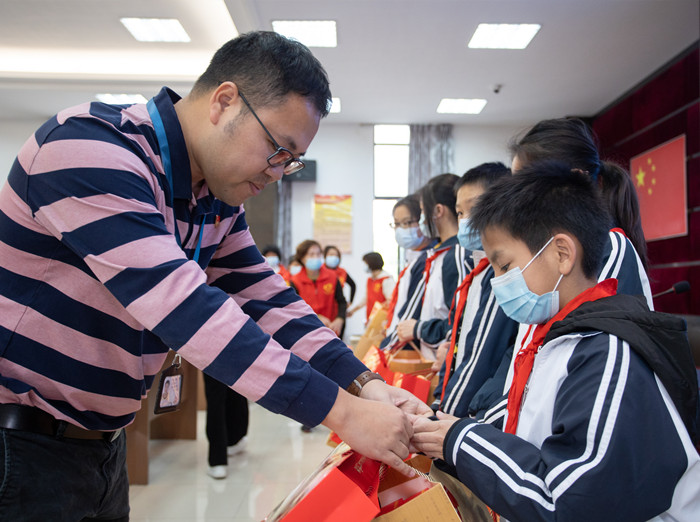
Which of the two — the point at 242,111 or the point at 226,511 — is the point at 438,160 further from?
the point at 242,111

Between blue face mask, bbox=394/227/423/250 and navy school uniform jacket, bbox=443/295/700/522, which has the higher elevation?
blue face mask, bbox=394/227/423/250

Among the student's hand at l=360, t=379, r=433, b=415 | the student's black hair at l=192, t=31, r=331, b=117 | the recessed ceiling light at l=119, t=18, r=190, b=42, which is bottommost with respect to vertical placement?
the student's hand at l=360, t=379, r=433, b=415

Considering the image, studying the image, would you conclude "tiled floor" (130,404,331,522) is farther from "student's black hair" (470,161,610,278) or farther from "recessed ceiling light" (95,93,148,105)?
"recessed ceiling light" (95,93,148,105)

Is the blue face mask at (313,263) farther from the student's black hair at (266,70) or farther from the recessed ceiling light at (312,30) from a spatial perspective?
the student's black hair at (266,70)

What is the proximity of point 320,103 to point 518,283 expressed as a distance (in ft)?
1.86

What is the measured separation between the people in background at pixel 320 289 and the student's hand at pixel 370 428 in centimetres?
419

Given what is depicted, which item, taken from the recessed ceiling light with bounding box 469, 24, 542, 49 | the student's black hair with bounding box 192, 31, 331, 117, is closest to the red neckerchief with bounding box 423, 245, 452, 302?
the student's black hair with bounding box 192, 31, 331, 117

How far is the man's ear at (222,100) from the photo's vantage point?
3.44ft

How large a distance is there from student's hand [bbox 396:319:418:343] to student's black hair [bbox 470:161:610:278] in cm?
121

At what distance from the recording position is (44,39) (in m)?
6.34

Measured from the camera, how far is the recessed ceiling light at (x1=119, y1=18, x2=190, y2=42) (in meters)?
5.88

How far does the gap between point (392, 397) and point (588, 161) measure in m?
0.98

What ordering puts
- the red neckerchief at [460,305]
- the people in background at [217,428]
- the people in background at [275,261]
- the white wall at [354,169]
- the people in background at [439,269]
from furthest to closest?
the white wall at [354,169] → the people in background at [275,261] → the people in background at [217,428] → the people in background at [439,269] → the red neckerchief at [460,305]

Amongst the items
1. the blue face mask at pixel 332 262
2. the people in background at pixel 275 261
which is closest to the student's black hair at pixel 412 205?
the people in background at pixel 275 261
